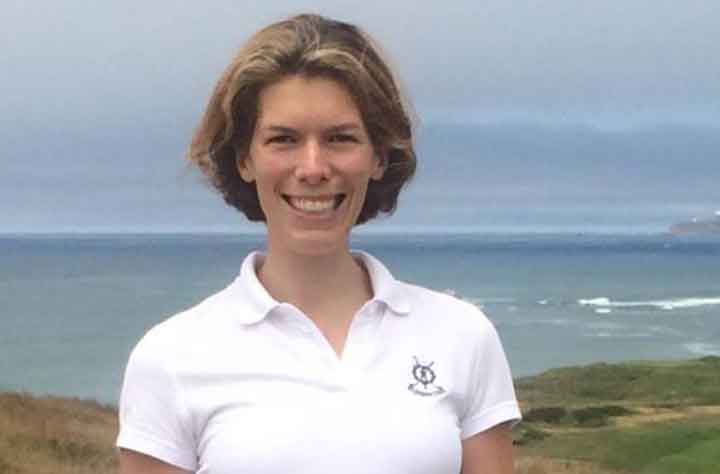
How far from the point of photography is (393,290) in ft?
9.92

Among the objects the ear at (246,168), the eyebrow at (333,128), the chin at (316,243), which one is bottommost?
the chin at (316,243)

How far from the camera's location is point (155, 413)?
2895 mm

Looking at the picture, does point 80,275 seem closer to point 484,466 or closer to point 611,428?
point 611,428

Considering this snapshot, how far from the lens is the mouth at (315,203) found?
9.29 feet

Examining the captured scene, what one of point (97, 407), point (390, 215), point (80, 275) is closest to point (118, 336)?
point (97, 407)

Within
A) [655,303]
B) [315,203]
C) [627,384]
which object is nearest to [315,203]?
[315,203]

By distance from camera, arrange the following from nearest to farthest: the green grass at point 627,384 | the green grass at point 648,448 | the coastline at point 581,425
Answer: the coastline at point 581,425, the green grass at point 648,448, the green grass at point 627,384

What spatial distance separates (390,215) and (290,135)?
0.44 meters

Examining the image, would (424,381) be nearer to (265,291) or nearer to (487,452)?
(487,452)

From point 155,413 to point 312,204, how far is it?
0.53 metres

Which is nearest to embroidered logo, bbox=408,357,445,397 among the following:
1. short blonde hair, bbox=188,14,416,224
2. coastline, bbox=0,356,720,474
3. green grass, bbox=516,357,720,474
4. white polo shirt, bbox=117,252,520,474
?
white polo shirt, bbox=117,252,520,474

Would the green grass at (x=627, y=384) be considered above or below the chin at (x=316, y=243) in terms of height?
below

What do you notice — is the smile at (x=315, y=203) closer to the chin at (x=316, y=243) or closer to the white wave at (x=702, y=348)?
the chin at (x=316, y=243)

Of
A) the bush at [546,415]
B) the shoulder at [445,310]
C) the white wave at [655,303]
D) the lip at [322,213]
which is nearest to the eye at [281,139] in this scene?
the lip at [322,213]
